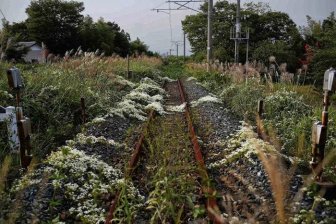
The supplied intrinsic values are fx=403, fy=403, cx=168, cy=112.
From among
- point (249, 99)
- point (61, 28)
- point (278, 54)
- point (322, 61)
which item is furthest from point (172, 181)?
point (61, 28)

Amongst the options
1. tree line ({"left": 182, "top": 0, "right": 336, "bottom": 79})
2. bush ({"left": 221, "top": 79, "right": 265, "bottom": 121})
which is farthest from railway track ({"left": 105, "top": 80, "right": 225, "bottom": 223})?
tree line ({"left": 182, "top": 0, "right": 336, "bottom": 79})

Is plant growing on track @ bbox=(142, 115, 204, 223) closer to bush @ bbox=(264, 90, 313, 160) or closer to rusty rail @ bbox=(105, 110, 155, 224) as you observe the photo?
rusty rail @ bbox=(105, 110, 155, 224)

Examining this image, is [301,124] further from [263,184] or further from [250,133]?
[263,184]

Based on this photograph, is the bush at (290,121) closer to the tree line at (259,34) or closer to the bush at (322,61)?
the bush at (322,61)

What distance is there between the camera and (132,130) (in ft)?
26.7

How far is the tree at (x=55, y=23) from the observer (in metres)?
47.3

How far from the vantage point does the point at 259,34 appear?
55250 mm

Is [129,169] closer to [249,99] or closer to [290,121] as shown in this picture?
[290,121]

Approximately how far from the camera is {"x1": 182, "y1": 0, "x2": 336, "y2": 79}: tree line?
44656mm

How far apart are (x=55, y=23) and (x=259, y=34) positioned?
88.4ft

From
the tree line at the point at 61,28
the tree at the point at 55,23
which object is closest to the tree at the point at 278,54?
the tree line at the point at 61,28

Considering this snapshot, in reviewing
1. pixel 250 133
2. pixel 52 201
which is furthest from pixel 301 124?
pixel 52 201

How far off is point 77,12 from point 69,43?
5916 mm

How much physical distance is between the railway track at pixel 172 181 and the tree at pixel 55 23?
42663 millimetres
